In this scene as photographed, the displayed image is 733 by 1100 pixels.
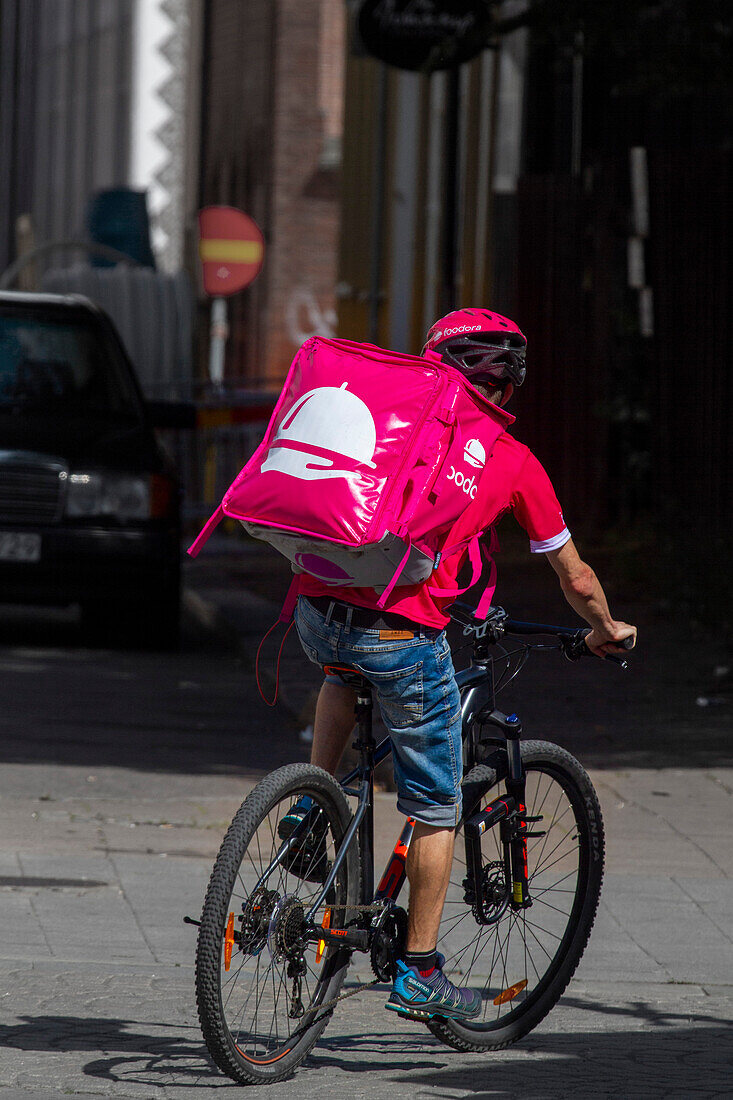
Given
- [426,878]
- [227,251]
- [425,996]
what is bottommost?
[425,996]

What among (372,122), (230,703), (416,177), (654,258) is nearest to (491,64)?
(416,177)

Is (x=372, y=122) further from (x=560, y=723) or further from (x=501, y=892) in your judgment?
(x=501, y=892)

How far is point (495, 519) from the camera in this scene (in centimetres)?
422

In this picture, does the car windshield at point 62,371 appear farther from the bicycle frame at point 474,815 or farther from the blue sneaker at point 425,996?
the blue sneaker at point 425,996

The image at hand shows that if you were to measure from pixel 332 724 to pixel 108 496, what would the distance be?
667 cm

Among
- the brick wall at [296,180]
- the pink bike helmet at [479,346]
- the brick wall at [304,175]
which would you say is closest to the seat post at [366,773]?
the pink bike helmet at [479,346]

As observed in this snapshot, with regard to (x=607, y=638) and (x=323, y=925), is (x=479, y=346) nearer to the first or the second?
(x=607, y=638)

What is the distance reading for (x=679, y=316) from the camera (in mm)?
13742

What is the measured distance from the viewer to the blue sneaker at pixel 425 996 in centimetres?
429

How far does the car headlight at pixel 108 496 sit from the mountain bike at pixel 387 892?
20.3ft

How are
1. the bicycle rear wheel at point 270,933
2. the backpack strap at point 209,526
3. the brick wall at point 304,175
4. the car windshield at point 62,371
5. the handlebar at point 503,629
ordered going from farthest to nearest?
the brick wall at point 304,175 < the car windshield at point 62,371 < the handlebar at point 503,629 < the backpack strap at point 209,526 < the bicycle rear wheel at point 270,933

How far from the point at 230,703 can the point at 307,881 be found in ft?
18.2

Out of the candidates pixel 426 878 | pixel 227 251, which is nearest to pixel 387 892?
pixel 426 878

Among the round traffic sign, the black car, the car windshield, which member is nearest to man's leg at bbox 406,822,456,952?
the black car
